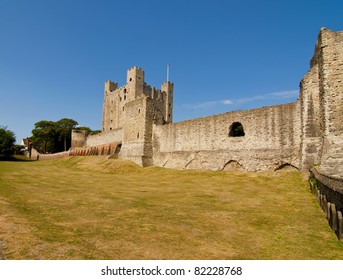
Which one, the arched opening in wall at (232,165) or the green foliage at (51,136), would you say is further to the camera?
the green foliage at (51,136)

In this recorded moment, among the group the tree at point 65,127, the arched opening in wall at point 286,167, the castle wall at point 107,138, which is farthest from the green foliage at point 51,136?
the arched opening in wall at point 286,167

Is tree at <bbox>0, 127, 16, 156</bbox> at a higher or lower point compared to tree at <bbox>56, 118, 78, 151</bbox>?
lower

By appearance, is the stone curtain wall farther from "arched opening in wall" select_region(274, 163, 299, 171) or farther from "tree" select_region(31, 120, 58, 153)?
"tree" select_region(31, 120, 58, 153)

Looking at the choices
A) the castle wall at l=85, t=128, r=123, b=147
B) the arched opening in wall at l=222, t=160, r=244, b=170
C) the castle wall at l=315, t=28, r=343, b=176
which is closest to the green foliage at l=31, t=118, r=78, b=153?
the castle wall at l=85, t=128, r=123, b=147

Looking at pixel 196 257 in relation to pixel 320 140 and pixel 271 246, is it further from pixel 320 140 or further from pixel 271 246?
pixel 320 140

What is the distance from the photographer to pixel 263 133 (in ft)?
55.9

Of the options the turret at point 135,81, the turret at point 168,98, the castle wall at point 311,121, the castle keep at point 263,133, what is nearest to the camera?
the castle keep at point 263,133

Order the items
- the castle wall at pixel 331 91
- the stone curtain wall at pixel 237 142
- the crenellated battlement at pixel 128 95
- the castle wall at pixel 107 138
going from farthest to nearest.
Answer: the crenellated battlement at pixel 128 95
the castle wall at pixel 107 138
the stone curtain wall at pixel 237 142
the castle wall at pixel 331 91

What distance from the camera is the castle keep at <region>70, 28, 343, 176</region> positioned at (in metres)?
12.7

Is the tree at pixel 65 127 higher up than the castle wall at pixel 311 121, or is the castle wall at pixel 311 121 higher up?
the tree at pixel 65 127

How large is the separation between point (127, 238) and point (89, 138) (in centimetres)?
4370

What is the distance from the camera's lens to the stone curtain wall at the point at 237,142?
1577cm

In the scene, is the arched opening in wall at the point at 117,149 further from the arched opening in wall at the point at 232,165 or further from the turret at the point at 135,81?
the turret at the point at 135,81

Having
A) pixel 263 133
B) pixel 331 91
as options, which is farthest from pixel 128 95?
pixel 331 91
